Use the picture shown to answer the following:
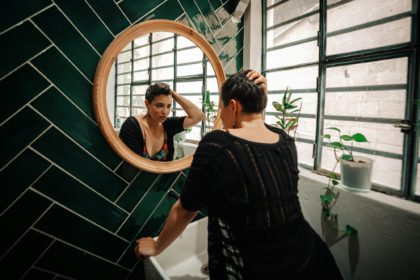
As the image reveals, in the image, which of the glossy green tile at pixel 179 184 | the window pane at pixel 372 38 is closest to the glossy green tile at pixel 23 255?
the glossy green tile at pixel 179 184

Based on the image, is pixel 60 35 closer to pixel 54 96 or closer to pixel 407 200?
pixel 54 96

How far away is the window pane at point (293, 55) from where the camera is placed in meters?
1.50

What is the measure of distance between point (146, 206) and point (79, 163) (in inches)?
16.9

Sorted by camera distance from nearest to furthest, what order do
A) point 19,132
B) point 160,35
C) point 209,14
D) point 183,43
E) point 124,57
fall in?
1. point 19,132
2. point 124,57
3. point 160,35
4. point 183,43
5. point 209,14

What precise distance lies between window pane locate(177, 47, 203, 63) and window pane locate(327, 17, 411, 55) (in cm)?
86

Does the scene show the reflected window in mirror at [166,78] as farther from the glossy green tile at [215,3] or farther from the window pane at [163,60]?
the glossy green tile at [215,3]

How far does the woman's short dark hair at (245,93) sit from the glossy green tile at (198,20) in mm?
697

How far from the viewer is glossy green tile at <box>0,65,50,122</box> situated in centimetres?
77

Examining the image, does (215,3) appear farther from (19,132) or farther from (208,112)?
(19,132)

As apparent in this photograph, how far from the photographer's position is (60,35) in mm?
865

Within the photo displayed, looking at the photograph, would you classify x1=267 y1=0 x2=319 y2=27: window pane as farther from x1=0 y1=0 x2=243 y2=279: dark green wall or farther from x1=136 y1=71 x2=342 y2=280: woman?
x1=136 y1=71 x2=342 y2=280: woman

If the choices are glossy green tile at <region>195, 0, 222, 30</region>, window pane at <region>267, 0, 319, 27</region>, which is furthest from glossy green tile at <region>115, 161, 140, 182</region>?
window pane at <region>267, 0, 319, 27</region>

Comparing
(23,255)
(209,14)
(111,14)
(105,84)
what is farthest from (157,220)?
(209,14)

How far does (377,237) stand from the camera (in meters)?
0.99
